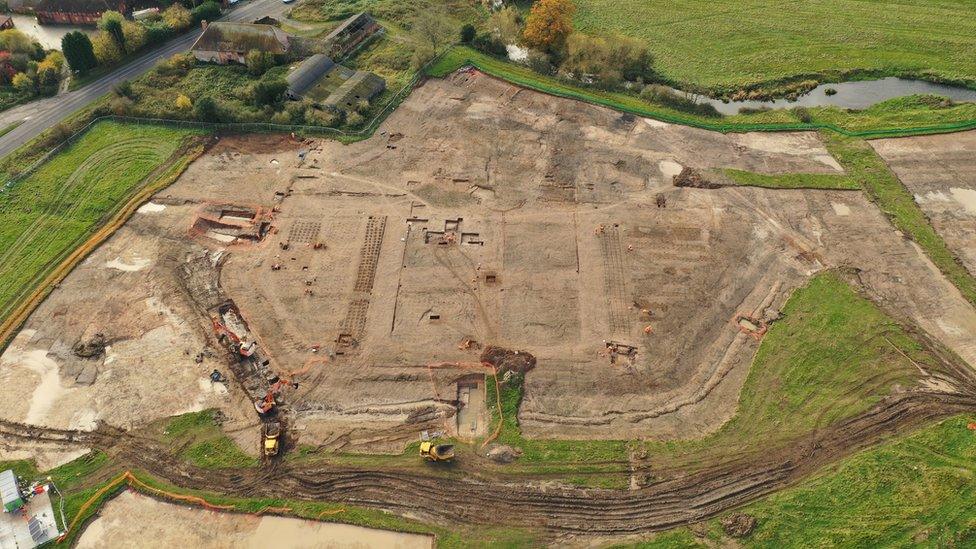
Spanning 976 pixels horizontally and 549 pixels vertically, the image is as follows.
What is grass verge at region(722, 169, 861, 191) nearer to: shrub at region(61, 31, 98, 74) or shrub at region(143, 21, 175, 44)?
shrub at region(143, 21, 175, 44)

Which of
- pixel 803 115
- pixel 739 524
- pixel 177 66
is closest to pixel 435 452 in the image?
pixel 739 524

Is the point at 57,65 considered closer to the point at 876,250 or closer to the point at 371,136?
the point at 371,136

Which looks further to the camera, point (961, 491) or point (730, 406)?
point (730, 406)

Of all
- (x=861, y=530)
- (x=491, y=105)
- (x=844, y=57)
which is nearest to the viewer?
(x=861, y=530)

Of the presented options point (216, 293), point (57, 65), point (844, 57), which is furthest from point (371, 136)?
point (844, 57)

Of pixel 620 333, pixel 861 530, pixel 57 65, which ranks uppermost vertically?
pixel 57 65

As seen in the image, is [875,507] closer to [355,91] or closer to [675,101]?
[675,101]
